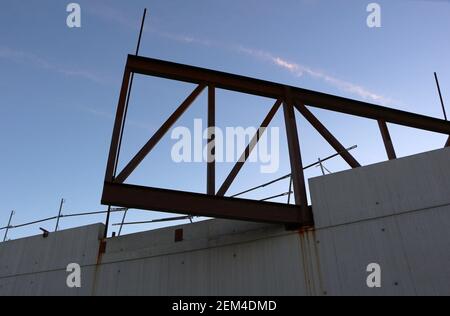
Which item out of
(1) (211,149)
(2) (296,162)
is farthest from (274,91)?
(1) (211,149)

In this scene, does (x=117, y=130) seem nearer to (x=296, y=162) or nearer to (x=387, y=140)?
(x=296, y=162)

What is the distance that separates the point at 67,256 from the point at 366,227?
718 cm

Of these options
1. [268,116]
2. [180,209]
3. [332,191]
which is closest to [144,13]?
[268,116]

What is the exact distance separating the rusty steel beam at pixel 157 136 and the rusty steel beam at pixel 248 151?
160 centimetres

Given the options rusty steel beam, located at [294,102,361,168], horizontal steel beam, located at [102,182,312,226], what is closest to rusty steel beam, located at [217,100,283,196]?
horizontal steel beam, located at [102,182,312,226]

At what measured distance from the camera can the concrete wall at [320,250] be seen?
6.04m

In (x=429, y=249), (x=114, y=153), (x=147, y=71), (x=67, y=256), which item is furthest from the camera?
(x=67, y=256)

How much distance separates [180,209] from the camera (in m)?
6.32

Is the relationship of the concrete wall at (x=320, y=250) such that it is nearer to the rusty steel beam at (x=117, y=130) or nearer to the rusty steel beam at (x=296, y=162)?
the rusty steel beam at (x=296, y=162)

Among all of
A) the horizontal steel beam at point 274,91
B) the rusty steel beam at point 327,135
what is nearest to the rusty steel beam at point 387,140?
the horizontal steel beam at point 274,91

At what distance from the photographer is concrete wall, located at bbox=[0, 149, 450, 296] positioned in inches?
238

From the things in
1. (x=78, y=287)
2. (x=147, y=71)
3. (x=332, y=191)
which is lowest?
(x=78, y=287)

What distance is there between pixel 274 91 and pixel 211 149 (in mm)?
2365
